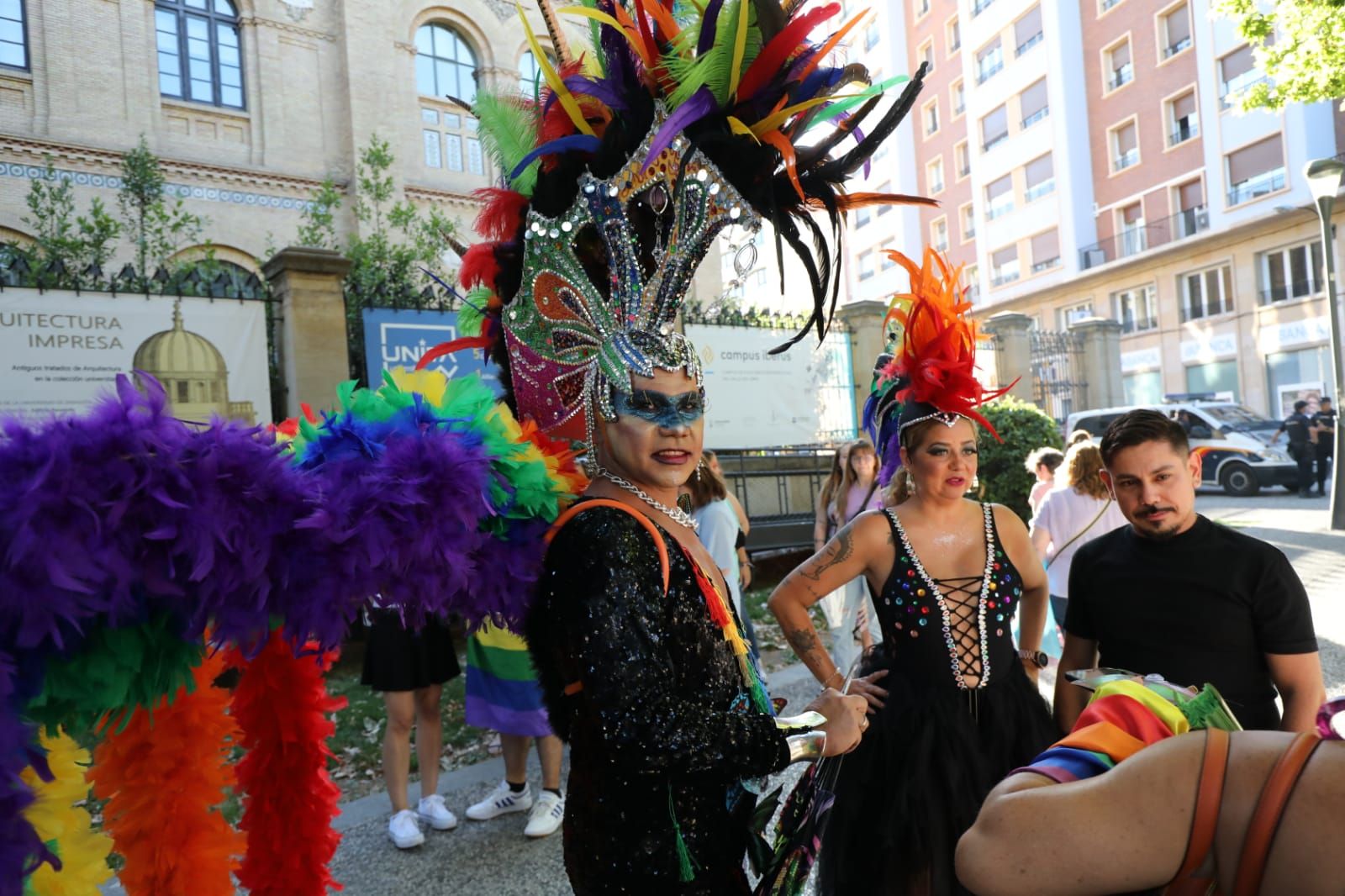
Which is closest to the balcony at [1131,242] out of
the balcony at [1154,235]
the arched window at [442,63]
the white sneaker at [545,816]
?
the balcony at [1154,235]

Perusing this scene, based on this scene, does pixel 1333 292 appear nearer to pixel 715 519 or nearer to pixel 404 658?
pixel 715 519

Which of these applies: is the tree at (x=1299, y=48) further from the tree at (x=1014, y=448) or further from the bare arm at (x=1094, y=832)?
the bare arm at (x=1094, y=832)

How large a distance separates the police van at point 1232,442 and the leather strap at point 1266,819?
15.3 meters

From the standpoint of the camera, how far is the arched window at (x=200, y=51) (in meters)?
15.3

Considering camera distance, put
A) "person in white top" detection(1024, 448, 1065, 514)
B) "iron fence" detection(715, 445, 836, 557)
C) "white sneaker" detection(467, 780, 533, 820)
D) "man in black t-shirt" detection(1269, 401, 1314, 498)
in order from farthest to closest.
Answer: "man in black t-shirt" detection(1269, 401, 1314, 498) < "iron fence" detection(715, 445, 836, 557) < "person in white top" detection(1024, 448, 1065, 514) < "white sneaker" detection(467, 780, 533, 820)

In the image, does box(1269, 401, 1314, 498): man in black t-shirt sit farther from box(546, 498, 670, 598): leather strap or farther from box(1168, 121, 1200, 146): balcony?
box(546, 498, 670, 598): leather strap

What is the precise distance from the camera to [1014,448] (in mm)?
10914

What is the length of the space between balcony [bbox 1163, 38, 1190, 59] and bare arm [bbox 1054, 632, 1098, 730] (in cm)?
3147

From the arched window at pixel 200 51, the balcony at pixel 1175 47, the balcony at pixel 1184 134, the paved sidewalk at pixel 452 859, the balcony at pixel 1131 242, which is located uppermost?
the balcony at pixel 1175 47

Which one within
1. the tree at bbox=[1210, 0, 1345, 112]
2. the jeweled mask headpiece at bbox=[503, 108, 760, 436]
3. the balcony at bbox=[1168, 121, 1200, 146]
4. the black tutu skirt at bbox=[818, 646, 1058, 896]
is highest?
the balcony at bbox=[1168, 121, 1200, 146]

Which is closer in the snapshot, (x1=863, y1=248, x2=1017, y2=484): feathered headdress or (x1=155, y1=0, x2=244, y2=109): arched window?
(x1=863, y1=248, x2=1017, y2=484): feathered headdress

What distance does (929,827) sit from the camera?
2.44 meters

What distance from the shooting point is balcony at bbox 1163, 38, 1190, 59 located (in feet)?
87.7

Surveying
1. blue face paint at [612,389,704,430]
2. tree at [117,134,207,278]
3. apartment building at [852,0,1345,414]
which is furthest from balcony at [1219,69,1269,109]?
blue face paint at [612,389,704,430]
